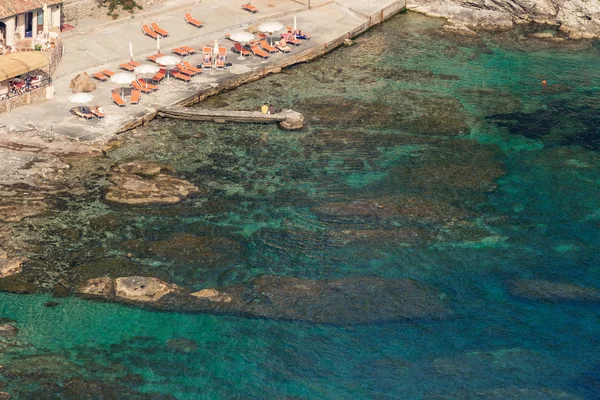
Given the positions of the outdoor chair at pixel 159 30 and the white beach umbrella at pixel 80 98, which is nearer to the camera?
the white beach umbrella at pixel 80 98

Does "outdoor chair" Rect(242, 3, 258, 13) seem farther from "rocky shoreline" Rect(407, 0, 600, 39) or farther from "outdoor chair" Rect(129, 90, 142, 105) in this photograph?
"outdoor chair" Rect(129, 90, 142, 105)

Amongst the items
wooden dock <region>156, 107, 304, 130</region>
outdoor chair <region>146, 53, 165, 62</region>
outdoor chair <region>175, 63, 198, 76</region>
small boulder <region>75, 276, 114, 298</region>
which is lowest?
small boulder <region>75, 276, 114, 298</region>

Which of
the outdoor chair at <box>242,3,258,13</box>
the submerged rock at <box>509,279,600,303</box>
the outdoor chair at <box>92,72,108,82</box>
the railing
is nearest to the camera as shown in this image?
the submerged rock at <box>509,279,600,303</box>

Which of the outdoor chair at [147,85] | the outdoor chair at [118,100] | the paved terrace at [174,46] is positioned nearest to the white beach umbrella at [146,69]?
the outdoor chair at [147,85]

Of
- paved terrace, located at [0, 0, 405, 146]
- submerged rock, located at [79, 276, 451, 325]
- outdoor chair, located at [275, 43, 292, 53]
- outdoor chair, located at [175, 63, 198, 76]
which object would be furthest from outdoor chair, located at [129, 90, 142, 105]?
submerged rock, located at [79, 276, 451, 325]

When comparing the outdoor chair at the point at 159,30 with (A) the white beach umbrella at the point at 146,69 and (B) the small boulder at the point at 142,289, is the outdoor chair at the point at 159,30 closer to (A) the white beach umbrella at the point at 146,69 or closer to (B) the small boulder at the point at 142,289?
(A) the white beach umbrella at the point at 146,69

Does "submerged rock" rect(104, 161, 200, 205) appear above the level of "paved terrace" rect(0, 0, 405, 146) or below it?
below

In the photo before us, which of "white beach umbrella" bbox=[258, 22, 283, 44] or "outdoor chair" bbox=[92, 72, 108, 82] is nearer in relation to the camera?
"outdoor chair" bbox=[92, 72, 108, 82]
